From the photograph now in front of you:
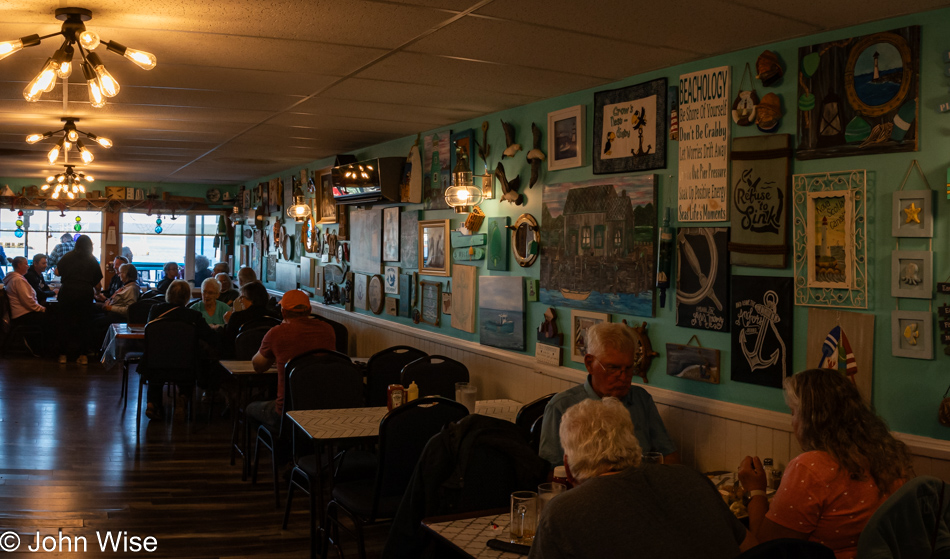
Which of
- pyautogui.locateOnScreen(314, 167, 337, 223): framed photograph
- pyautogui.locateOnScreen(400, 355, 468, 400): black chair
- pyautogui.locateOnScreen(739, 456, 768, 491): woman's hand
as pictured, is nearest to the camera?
pyautogui.locateOnScreen(739, 456, 768, 491): woman's hand

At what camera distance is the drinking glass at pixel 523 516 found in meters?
2.24

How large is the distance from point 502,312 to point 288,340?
1.35m

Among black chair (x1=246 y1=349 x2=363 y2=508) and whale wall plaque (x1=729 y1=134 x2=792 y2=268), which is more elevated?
whale wall plaque (x1=729 y1=134 x2=792 y2=268)

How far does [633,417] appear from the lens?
3184 mm

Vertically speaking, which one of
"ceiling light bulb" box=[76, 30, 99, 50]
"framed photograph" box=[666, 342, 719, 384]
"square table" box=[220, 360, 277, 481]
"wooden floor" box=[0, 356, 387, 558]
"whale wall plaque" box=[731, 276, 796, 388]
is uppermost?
"ceiling light bulb" box=[76, 30, 99, 50]

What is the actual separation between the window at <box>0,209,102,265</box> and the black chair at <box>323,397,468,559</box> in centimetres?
1061

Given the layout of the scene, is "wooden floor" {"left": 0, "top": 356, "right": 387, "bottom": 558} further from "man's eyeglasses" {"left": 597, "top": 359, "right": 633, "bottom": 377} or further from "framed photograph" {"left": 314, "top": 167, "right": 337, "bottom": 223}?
"framed photograph" {"left": 314, "top": 167, "right": 337, "bottom": 223}

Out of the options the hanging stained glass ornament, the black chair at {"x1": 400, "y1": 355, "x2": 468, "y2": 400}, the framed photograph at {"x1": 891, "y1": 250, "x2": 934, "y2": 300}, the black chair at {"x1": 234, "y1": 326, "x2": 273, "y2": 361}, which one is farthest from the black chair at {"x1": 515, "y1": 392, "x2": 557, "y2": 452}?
the hanging stained glass ornament

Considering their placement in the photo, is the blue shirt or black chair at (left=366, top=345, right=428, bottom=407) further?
black chair at (left=366, top=345, right=428, bottom=407)

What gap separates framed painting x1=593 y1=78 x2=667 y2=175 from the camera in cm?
371

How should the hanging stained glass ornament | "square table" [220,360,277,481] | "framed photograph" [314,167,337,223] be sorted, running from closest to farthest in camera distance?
"square table" [220,360,277,481]
"framed photograph" [314,167,337,223]
the hanging stained glass ornament

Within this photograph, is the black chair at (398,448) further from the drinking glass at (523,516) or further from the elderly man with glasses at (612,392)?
the drinking glass at (523,516)

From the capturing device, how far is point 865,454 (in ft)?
7.02

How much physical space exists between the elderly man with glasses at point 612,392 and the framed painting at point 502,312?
5.16 feet
